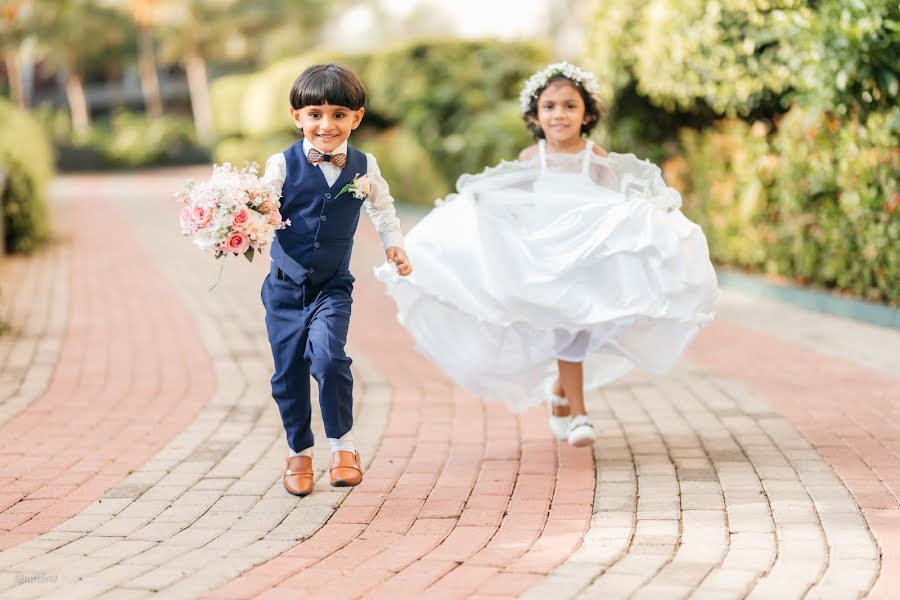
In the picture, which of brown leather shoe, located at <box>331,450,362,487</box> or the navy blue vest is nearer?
the navy blue vest

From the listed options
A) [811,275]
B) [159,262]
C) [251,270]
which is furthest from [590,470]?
[159,262]

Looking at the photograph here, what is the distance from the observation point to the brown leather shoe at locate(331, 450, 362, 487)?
464 cm

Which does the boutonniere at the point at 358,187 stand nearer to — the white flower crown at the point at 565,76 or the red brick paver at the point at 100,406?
the white flower crown at the point at 565,76

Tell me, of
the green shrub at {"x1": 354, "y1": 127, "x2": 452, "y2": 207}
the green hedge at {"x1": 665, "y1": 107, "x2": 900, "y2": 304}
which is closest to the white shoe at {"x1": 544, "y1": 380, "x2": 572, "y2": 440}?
the green hedge at {"x1": 665, "y1": 107, "x2": 900, "y2": 304}

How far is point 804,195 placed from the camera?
356 inches

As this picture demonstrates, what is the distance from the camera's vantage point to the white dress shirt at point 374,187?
4.51m

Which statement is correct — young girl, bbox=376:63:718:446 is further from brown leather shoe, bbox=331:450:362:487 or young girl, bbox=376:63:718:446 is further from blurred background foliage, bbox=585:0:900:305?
blurred background foliage, bbox=585:0:900:305

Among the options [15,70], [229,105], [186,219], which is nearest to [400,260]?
[186,219]

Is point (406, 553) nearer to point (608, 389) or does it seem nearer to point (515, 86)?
point (608, 389)

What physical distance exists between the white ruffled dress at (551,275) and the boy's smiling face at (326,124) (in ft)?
2.63

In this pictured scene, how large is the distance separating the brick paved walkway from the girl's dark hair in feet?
4.73

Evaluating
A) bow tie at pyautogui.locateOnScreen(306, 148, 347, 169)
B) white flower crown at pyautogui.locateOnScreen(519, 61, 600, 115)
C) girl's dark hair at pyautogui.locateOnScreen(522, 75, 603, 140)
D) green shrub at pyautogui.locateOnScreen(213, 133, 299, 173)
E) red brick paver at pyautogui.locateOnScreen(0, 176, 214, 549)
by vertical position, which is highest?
white flower crown at pyautogui.locateOnScreen(519, 61, 600, 115)

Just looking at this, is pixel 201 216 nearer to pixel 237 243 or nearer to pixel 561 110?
pixel 237 243

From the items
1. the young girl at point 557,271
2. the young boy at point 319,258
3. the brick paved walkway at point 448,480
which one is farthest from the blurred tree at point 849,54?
the young boy at point 319,258
